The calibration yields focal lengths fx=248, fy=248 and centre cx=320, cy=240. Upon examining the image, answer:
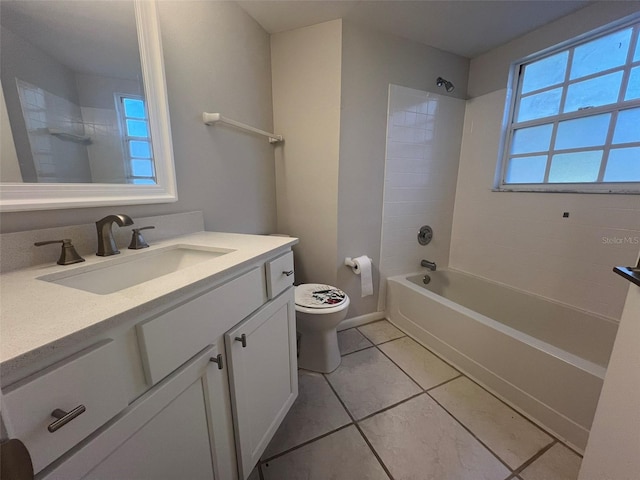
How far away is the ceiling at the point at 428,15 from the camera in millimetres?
1446

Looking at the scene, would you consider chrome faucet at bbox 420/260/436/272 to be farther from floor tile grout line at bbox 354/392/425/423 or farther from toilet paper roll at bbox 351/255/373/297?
floor tile grout line at bbox 354/392/425/423

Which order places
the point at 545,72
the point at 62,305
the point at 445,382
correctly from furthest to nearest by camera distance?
the point at 545,72, the point at 445,382, the point at 62,305

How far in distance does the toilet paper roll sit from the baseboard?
248 mm

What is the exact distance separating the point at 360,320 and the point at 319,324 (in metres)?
0.74

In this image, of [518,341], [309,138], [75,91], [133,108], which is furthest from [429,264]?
[75,91]

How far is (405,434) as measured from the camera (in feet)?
3.87

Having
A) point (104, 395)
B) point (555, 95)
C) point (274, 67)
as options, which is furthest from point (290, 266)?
point (555, 95)

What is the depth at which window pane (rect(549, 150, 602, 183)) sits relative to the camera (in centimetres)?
157

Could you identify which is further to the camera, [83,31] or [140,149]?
[140,149]

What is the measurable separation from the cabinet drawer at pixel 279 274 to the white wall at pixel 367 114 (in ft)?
2.64

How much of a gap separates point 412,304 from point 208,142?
1777mm

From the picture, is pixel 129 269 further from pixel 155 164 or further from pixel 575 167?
pixel 575 167

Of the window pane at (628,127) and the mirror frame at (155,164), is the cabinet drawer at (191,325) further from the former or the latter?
the window pane at (628,127)

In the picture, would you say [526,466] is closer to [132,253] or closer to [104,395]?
[104,395]
